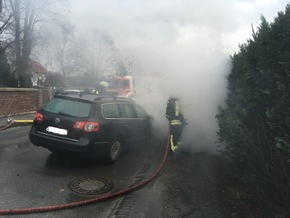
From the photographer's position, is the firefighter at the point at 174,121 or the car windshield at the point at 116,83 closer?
the firefighter at the point at 174,121

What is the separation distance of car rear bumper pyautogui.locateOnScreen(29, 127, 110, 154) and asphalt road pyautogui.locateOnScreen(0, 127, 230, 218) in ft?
1.44

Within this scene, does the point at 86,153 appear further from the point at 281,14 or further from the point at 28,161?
the point at 281,14

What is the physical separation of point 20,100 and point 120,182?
12.6 metres

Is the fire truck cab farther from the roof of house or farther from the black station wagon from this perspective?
the black station wagon

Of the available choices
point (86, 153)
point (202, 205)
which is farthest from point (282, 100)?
point (86, 153)

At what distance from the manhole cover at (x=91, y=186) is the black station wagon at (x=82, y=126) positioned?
0.77 m

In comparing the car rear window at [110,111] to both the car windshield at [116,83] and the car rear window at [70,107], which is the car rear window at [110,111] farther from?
the car windshield at [116,83]

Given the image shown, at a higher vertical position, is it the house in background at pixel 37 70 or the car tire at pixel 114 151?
the house in background at pixel 37 70

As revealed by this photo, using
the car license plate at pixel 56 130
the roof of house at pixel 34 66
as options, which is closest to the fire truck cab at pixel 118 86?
the roof of house at pixel 34 66

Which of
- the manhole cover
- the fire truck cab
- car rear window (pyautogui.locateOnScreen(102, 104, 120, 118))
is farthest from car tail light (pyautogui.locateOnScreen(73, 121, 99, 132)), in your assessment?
the fire truck cab

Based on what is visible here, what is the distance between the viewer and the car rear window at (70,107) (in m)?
7.04

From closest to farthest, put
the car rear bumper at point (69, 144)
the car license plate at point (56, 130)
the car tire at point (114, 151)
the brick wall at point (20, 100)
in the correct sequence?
the car rear bumper at point (69, 144)
the car license plate at point (56, 130)
the car tire at point (114, 151)
the brick wall at point (20, 100)

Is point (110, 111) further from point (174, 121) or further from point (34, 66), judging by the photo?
point (34, 66)

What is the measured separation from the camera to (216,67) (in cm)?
862
